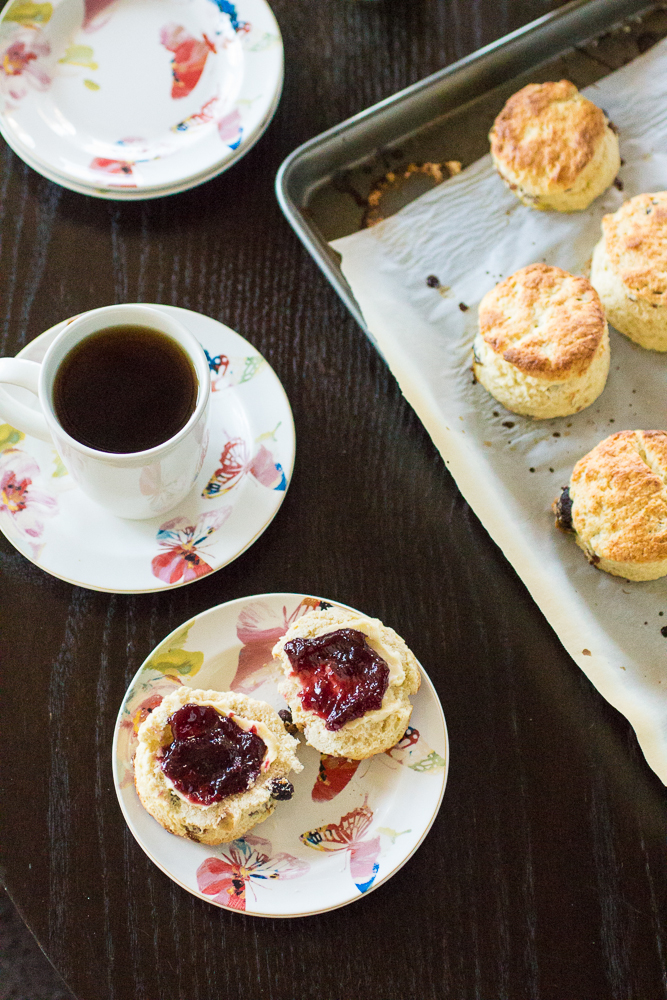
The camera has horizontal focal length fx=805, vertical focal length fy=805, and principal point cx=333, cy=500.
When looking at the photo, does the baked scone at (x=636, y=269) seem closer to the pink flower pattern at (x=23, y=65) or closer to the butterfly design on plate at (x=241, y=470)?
the butterfly design on plate at (x=241, y=470)

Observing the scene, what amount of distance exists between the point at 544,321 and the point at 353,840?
3.11 ft

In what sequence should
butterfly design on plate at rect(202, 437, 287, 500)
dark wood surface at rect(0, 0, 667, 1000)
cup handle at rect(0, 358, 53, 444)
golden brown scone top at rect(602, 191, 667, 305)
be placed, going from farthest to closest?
golden brown scone top at rect(602, 191, 667, 305) → butterfly design on plate at rect(202, 437, 287, 500) → dark wood surface at rect(0, 0, 667, 1000) → cup handle at rect(0, 358, 53, 444)

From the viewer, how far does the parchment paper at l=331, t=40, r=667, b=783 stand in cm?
139

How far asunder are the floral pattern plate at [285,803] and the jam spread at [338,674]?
7 cm

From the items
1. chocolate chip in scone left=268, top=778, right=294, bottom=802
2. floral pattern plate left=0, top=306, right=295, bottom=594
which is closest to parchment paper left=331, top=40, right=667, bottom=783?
floral pattern plate left=0, top=306, right=295, bottom=594

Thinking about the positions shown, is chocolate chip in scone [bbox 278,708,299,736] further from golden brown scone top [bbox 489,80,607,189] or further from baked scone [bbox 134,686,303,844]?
golden brown scone top [bbox 489,80,607,189]

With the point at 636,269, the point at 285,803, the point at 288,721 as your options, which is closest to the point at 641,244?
the point at 636,269

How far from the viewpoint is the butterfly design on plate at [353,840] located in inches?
47.4

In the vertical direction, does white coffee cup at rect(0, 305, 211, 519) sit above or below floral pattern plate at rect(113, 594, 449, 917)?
above

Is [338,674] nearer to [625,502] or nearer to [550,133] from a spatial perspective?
[625,502]

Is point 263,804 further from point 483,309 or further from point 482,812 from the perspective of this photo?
point 483,309

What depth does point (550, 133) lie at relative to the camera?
1.57 metres

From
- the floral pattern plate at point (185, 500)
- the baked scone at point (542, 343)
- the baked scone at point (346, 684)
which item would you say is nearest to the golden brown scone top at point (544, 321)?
the baked scone at point (542, 343)

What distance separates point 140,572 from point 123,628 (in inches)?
4.7
